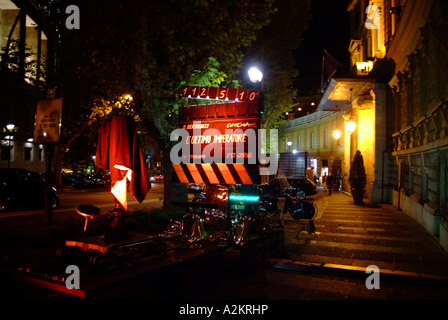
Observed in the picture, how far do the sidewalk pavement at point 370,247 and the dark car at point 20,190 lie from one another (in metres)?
11.0

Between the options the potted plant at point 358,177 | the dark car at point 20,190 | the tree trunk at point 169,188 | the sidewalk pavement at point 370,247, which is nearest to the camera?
the sidewalk pavement at point 370,247

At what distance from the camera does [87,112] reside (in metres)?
27.6

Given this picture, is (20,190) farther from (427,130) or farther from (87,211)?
(427,130)

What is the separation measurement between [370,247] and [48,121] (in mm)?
9518

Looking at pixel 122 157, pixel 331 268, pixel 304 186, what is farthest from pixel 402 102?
pixel 122 157

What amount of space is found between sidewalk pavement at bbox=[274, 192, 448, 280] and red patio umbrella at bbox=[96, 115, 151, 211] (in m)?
3.68

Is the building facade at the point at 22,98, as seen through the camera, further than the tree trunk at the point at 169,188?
Yes

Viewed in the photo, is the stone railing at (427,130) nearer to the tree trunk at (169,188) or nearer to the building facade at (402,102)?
the building facade at (402,102)

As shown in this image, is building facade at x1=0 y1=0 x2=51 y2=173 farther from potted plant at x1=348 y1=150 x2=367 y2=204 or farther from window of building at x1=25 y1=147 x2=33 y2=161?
potted plant at x1=348 y1=150 x2=367 y2=204

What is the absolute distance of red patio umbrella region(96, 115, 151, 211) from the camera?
214 inches

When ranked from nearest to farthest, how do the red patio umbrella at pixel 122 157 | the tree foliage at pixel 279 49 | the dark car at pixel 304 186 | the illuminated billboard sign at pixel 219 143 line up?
the red patio umbrella at pixel 122 157
the illuminated billboard sign at pixel 219 143
the tree foliage at pixel 279 49
the dark car at pixel 304 186

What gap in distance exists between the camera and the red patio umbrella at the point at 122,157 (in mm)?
5441

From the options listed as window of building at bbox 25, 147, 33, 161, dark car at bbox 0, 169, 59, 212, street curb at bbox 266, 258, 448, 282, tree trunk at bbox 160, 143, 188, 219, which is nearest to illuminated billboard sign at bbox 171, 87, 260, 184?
street curb at bbox 266, 258, 448, 282

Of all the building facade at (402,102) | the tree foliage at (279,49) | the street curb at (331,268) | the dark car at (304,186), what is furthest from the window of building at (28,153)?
the street curb at (331,268)
